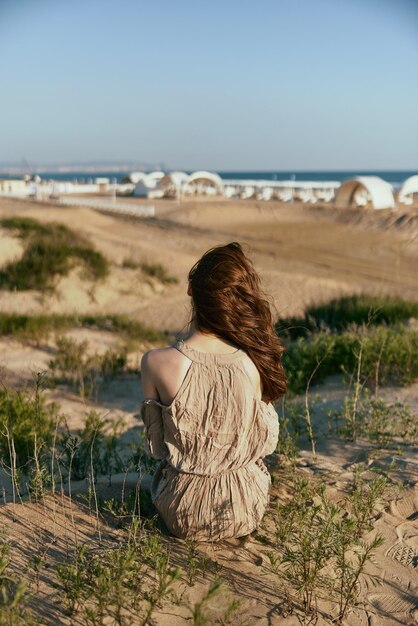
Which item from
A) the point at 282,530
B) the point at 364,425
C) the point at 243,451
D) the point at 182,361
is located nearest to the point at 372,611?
the point at 282,530

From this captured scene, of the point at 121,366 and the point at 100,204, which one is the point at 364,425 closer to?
the point at 121,366

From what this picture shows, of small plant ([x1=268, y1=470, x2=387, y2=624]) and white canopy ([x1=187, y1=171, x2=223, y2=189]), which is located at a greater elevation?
white canopy ([x1=187, y1=171, x2=223, y2=189])

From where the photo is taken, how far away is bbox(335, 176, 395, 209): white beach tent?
23.9 meters

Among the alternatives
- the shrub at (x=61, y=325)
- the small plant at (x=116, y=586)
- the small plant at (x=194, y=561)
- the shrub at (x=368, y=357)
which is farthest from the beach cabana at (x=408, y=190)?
the small plant at (x=116, y=586)

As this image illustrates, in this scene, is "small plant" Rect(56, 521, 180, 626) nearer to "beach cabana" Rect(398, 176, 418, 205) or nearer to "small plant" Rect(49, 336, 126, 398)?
"small plant" Rect(49, 336, 126, 398)

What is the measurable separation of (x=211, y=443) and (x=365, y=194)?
2604 centimetres

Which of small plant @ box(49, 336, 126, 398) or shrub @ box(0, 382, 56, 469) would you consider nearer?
shrub @ box(0, 382, 56, 469)

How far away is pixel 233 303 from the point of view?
2635 millimetres

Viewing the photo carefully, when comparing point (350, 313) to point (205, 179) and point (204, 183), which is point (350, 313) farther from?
point (204, 183)

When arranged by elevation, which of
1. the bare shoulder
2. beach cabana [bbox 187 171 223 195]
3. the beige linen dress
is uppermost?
beach cabana [bbox 187 171 223 195]

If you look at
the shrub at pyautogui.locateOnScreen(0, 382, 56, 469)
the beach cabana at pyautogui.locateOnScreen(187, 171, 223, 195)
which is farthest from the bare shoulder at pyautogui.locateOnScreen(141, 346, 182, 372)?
the beach cabana at pyautogui.locateOnScreen(187, 171, 223, 195)

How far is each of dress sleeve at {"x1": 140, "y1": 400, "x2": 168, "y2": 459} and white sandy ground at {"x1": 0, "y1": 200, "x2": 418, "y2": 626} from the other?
0.38 m

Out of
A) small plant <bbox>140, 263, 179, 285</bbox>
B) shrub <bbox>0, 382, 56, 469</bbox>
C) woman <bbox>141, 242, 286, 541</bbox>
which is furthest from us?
small plant <bbox>140, 263, 179, 285</bbox>

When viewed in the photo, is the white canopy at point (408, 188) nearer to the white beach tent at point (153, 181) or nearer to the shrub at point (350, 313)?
the white beach tent at point (153, 181)
